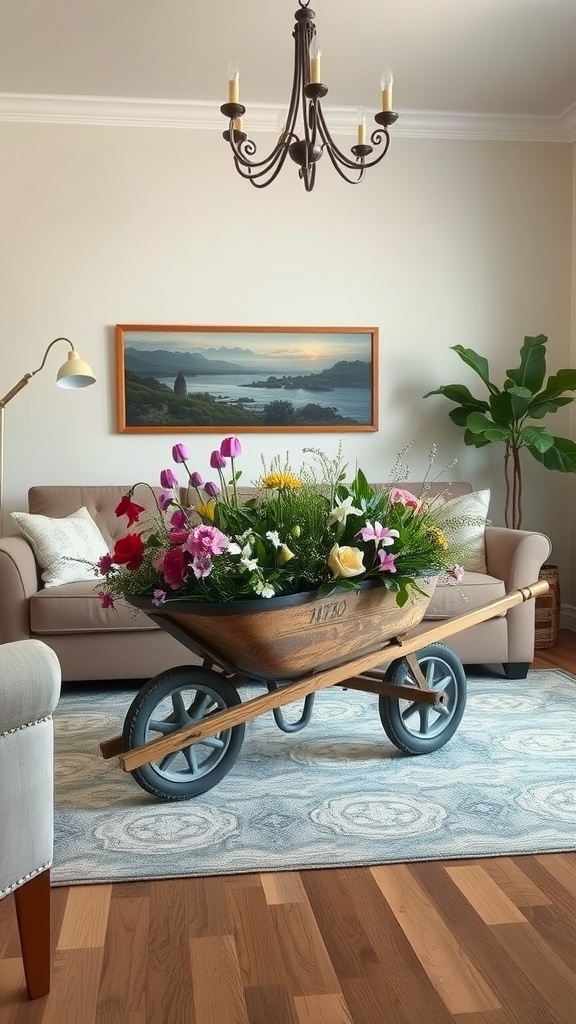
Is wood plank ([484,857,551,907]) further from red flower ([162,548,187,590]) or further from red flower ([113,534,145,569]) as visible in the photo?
red flower ([113,534,145,569])

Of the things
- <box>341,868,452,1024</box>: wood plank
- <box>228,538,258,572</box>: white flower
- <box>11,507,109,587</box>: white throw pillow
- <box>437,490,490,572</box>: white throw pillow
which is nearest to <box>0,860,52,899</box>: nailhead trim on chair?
<box>341,868,452,1024</box>: wood plank

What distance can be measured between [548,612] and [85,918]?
3304mm

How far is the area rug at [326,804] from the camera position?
2182 mm

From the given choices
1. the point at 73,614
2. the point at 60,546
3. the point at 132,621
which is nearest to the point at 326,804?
the point at 132,621

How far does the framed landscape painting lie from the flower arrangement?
2.43 metres

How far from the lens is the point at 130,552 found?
2.40m

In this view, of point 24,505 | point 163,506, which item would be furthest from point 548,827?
Answer: point 24,505

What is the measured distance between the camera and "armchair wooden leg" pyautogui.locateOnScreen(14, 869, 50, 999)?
5.21 ft

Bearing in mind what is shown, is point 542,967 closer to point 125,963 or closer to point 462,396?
point 125,963

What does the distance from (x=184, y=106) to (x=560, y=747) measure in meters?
3.83

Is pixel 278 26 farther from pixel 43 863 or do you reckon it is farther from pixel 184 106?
pixel 43 863

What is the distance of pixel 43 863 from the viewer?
160 centimetres

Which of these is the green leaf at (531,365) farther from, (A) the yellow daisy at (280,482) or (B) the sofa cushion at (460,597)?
(A) the yellow daisy at (280,482)

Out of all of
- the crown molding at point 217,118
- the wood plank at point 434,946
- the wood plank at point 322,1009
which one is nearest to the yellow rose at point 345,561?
the wood plank at point 434,946
